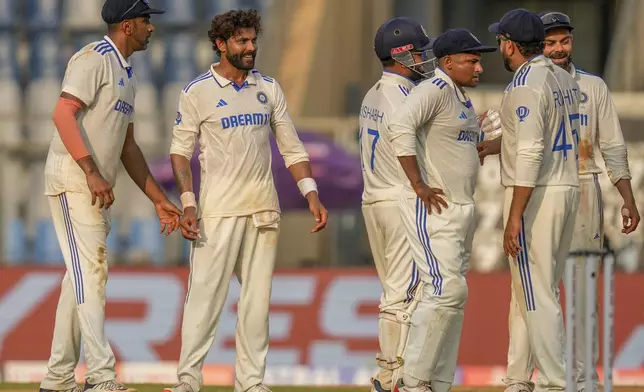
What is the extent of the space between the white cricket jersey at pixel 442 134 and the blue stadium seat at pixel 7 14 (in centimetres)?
1988

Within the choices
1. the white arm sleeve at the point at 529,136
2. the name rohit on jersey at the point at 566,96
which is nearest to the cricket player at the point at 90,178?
the white arm sleeve at the point at 529,136

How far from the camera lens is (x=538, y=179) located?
8.90 metres

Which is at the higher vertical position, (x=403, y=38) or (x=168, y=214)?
(x=403, y=38)

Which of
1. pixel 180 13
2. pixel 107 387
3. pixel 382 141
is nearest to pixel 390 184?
pixel 382 141

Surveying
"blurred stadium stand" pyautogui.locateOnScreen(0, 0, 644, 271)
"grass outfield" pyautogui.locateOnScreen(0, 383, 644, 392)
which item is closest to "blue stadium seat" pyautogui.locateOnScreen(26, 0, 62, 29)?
"blurred stadium stand" pyautogui.locateOnScreen(0, 0, 644, 271)

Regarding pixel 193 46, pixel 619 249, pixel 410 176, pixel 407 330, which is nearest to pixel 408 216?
pixel 410 176

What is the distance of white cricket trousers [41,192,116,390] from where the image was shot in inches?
340

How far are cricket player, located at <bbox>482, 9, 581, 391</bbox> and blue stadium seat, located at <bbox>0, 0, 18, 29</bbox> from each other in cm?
1976

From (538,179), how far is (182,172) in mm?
2098

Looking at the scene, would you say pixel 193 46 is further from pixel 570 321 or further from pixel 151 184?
pixel 570 321

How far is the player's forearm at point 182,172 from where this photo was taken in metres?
8.98

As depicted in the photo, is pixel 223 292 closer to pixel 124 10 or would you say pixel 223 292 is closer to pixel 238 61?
pixel 238 61

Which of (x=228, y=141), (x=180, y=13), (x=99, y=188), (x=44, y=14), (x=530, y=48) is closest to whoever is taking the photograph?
(x=99, y=188)

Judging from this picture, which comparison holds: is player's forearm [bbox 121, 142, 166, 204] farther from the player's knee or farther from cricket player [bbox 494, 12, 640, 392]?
cricket player [bbox 494, 12, 640, 392]
